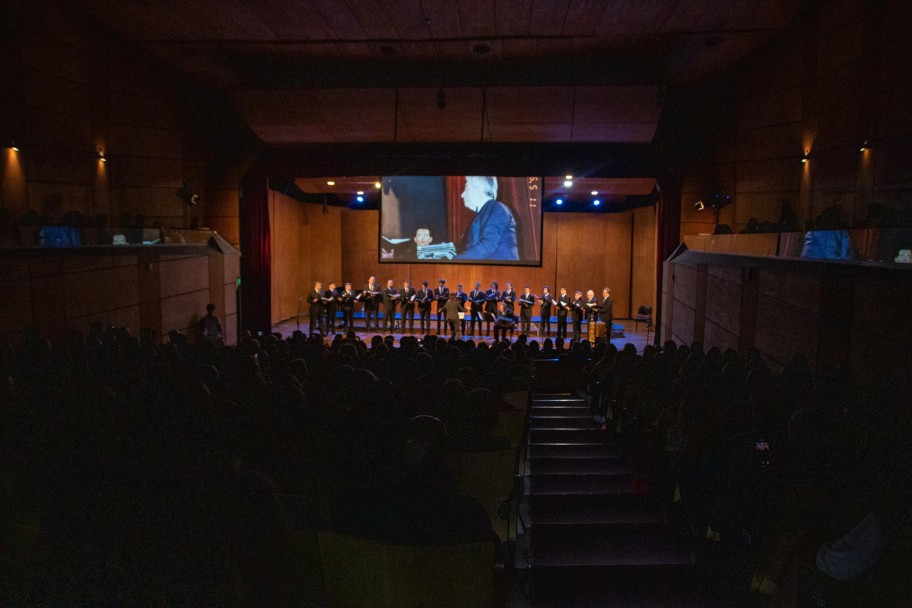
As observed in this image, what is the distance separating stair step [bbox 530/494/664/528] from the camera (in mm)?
4387

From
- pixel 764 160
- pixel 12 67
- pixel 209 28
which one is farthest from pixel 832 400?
pixel 12 67

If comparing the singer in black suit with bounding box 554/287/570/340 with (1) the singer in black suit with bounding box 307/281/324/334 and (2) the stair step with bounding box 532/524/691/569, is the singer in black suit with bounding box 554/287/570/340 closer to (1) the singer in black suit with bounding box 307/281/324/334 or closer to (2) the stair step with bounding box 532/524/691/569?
(1) the singer in black suit with bounding box 307/281/324/334

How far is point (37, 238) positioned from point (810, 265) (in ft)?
32.5

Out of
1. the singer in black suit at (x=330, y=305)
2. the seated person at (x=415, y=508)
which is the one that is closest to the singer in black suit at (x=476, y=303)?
the singer in black suit at (x=330, y=305)

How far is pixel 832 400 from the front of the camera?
4.62 metres

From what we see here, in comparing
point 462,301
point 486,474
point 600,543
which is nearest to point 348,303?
point 462,301

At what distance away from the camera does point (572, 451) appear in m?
5.75

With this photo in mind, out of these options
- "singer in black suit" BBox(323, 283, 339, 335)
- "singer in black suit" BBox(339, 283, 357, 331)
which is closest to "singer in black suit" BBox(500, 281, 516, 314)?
"singer in black suit" BBox(339, 283, 357, 331)

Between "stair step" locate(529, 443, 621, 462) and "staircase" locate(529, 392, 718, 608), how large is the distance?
0.13 ft

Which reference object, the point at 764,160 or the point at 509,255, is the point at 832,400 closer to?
the point at 764,160

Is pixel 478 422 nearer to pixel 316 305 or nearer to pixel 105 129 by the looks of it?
pixel 316 305

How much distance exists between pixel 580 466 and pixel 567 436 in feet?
3.00

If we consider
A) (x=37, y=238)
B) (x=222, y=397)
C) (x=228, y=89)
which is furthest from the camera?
(x=228, y=89)

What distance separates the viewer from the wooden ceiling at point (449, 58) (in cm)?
957
